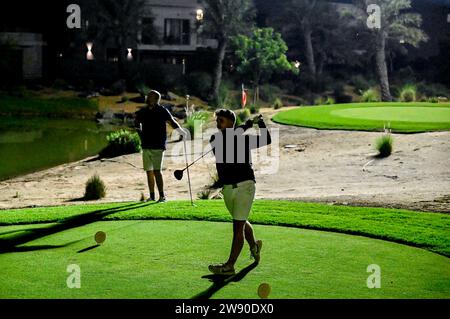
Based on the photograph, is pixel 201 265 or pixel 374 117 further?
pixel 374 117

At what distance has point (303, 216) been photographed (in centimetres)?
1236

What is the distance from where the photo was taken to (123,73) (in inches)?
1988

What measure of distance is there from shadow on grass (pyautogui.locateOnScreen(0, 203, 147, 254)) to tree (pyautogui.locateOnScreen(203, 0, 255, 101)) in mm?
37726

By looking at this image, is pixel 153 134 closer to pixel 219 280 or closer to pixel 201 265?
pixel 201 265

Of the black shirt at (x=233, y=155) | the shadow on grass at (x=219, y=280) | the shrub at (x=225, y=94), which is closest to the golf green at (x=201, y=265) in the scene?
the shadow on grass at (x=219, y=280)

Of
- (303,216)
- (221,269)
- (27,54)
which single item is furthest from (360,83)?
(221,269)

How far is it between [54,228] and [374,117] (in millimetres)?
18753

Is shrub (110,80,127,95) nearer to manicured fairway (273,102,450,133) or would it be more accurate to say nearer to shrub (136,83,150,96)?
shrub (136,83,150,96)

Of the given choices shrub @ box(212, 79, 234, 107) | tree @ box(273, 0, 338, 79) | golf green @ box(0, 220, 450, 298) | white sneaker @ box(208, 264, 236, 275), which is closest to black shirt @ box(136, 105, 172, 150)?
golf green @ box(0, 220, 450, 298)

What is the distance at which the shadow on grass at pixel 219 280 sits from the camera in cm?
751

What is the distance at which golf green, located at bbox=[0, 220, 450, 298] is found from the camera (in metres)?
7.61

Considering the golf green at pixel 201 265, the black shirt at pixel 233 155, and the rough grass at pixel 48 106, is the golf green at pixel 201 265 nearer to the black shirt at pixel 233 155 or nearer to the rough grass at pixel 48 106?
the black shirt at pixel 233 155

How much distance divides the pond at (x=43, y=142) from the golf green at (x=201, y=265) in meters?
13.0
